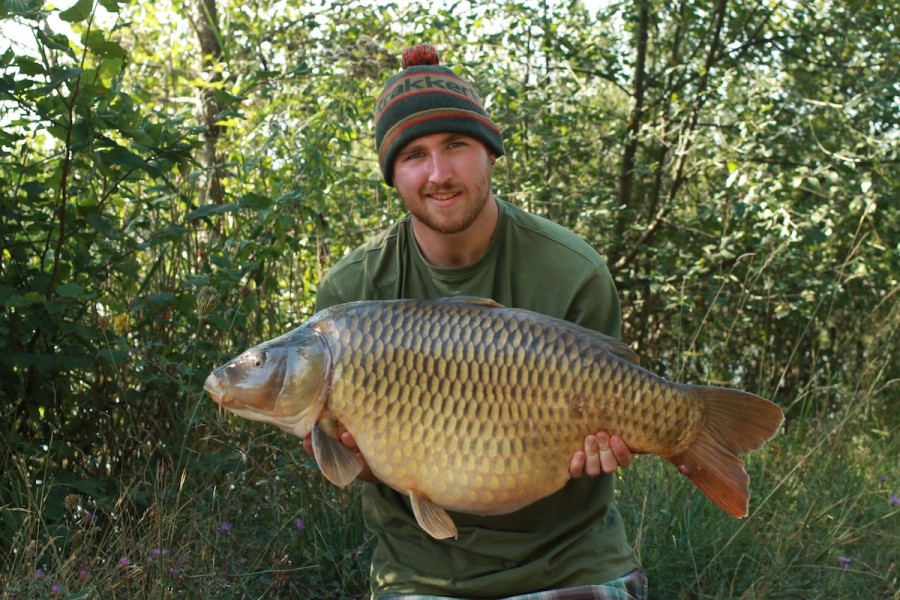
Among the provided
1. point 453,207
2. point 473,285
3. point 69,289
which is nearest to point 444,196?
point 453,207

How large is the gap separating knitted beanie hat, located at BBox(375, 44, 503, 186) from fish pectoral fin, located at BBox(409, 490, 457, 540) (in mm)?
645

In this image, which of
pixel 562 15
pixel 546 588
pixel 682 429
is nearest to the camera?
pixel 682 429

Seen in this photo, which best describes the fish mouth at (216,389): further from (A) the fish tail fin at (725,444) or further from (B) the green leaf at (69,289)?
(B) the green leaf at (69,289)

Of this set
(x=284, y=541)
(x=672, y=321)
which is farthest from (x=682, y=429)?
(x=672, y=321)

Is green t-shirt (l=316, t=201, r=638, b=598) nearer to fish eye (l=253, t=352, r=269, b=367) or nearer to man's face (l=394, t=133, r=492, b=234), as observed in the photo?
man's face (l=394, t=133, r=492, b=234)

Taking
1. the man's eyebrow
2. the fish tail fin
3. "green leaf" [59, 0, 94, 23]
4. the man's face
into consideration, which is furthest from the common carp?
"green leaf" [59, 0, 94, 23]

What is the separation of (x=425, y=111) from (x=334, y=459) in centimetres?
65

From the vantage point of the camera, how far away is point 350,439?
1.53 metres

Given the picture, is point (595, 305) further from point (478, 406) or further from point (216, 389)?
point (216, 389)

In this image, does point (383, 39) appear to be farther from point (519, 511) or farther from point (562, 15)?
point (519, 511)

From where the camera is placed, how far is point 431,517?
1.50 meters

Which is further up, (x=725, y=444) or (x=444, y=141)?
(x=444, y=141)

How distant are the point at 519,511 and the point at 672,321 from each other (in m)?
3.46

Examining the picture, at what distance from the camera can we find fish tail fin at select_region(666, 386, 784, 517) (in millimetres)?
1487
